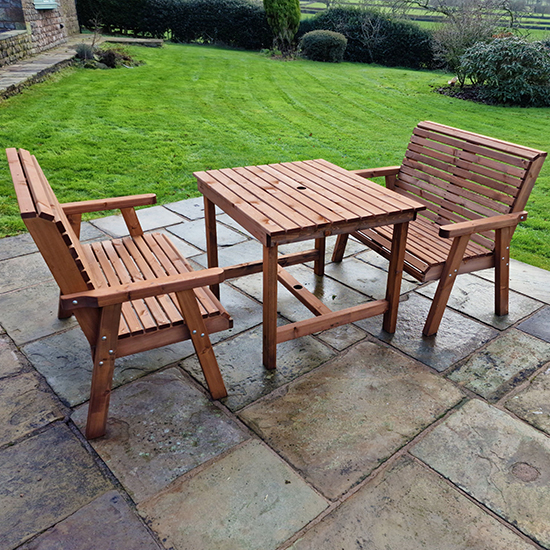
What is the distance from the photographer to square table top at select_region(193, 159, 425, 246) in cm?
233

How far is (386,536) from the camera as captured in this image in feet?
5.69

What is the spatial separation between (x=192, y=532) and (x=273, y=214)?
1395 mm

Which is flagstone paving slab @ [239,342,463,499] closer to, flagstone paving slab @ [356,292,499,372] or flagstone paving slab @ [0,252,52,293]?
flagstone paving slab @ [356,292,499,372]

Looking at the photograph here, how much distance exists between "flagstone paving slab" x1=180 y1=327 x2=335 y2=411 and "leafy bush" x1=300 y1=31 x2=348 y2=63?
14978 millimetres

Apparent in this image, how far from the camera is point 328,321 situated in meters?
2.68

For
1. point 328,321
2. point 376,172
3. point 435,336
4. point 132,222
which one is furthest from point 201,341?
point 376,172

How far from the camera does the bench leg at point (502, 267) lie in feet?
9.34

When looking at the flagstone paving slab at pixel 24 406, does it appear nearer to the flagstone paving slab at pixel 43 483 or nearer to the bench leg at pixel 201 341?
the flagstone paving slab at pixel 43 483

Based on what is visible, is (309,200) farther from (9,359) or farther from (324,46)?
(324,46)

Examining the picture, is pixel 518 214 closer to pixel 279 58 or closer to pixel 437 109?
pixel 437 109

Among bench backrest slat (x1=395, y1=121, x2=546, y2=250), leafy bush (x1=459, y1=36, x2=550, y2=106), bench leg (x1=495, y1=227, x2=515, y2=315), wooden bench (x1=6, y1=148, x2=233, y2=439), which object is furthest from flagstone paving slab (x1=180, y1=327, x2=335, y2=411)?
leafy bush (x1=459, y1=36, x2=550, y2=106)

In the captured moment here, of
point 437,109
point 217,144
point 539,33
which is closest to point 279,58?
point 437,109

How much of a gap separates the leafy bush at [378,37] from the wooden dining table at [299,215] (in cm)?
1527

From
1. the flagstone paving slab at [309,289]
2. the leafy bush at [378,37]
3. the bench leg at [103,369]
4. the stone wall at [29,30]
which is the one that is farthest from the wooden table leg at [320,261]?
the leafy bush at [378,37]
